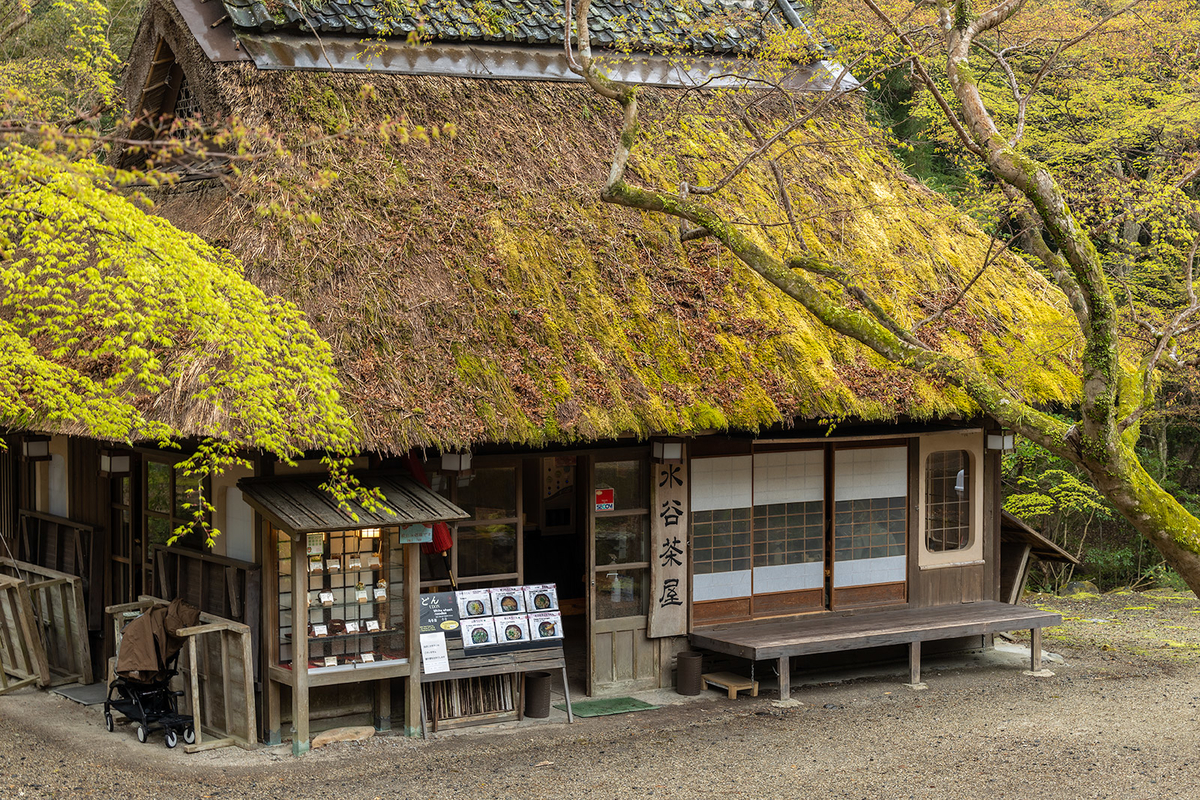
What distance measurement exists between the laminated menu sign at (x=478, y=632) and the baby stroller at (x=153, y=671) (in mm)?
2081

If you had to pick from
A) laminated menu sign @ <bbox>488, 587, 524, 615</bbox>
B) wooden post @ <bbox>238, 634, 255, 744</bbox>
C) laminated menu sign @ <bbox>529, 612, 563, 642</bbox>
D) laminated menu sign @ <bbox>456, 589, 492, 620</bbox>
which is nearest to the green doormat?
laminated menu sign @ <bbox>529, 612, 563, 642</bbox>

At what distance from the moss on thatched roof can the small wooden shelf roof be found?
548 millimetres

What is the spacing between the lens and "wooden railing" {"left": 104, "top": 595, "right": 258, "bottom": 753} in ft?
28.2

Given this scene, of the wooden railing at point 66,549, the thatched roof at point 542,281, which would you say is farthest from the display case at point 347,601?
the wooden railing at point 66,549

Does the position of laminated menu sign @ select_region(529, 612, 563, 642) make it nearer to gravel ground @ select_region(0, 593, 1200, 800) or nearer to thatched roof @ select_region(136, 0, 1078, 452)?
gravel ground @ select_region(0, 593, 1200, 800)

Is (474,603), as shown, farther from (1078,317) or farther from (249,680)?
(1078,317)

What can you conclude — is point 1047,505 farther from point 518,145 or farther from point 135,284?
point 135,284

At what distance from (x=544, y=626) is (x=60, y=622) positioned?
4.62 m

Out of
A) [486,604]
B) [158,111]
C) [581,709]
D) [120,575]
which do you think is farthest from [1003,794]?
[158,111]

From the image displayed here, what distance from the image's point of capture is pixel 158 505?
10.1 meters

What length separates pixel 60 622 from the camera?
1063 cm

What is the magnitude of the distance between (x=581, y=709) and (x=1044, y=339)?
604cm

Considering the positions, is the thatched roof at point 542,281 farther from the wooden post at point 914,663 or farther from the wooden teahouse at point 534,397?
the wooden post at point 914,663

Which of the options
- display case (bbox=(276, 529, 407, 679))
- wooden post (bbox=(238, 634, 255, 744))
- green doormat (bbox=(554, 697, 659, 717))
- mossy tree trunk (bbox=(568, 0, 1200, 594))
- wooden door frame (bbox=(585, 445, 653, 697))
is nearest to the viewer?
mossy tree trunk (bbox=(568, 0, 1200, 594))
